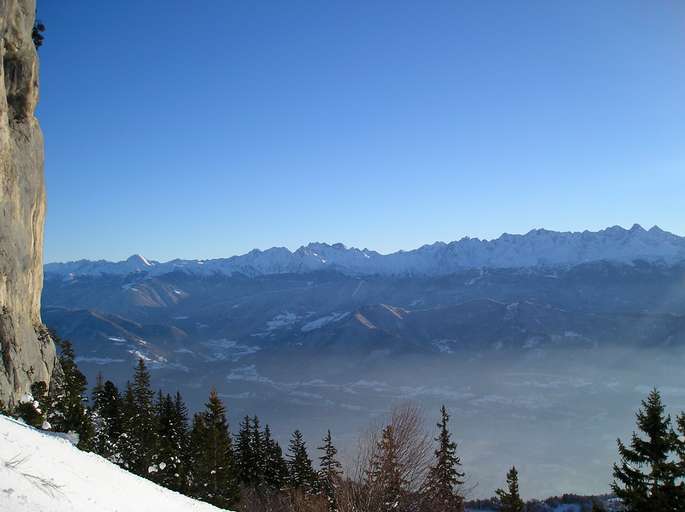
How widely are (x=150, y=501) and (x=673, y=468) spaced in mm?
16886

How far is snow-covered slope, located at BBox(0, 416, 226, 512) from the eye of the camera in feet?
29.0

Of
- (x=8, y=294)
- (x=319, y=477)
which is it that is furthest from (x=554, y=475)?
(x=8, y=294)

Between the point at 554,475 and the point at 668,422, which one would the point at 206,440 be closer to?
the point at 668,422

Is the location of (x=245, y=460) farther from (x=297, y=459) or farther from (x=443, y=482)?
(x=443, y=482)

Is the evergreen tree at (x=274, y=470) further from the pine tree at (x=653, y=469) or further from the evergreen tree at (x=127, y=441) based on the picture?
the pine tree at (x=653, y=469)

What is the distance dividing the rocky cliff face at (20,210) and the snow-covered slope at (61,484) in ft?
89.7

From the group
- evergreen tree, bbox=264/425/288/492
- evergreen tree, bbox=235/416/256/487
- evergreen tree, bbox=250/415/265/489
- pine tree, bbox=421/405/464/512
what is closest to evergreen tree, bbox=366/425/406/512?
pine tree, bbox=421/405/464/512

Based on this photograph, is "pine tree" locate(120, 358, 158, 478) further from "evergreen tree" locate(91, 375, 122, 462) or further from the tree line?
"evergreen tree" locate(91, 375, 122, 462)

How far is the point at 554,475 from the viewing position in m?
169

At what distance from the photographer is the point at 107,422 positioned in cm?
4828

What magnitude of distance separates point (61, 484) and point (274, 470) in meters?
40.2

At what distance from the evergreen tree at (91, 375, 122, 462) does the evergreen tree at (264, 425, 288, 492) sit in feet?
46.8

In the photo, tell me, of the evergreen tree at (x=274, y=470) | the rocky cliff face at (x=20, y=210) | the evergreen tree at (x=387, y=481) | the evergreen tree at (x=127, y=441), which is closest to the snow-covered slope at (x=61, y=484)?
the evergreen tree at (x=387, y=481)

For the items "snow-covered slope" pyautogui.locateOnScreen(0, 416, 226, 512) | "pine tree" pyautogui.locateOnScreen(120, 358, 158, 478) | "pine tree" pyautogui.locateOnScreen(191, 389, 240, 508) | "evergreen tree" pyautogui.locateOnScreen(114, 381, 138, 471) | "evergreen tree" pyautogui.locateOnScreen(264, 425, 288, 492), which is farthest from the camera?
"evergreen tree" pyautogui.locateOnScreen(264, 425, 288, 492)
